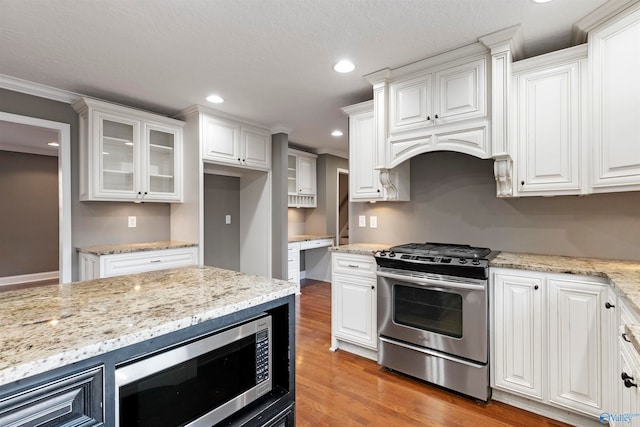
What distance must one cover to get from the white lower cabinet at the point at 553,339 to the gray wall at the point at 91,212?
3596 millimetres

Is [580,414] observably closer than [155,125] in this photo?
Yes

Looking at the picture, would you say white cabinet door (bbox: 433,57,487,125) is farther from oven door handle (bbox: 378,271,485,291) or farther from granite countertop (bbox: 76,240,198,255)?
granite countertop (bbox: 76,240,198,255)

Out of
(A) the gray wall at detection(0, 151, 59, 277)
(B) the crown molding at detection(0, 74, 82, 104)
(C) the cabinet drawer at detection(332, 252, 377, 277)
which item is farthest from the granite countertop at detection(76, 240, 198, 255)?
(A) the gray wall at detection(0, 151, 59, 277)

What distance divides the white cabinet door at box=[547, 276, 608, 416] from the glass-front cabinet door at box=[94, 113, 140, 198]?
3724 millimetres

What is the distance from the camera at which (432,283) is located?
2.23 m

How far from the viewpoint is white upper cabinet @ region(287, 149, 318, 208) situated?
16.8ft

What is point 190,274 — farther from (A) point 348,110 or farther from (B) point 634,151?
(B) point 634,151

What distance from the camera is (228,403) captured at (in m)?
1.11

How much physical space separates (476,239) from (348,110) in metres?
1.65

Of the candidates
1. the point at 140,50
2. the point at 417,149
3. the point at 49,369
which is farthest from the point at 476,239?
the point at 140,50

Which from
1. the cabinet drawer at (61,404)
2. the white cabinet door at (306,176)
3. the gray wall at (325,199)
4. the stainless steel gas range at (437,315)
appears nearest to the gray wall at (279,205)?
the white cabinet door at (306,176)

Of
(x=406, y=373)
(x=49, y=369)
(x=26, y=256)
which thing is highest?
(x=49, y=369)

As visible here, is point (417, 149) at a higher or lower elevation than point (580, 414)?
higher

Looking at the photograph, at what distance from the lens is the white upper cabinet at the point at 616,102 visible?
68.7 inches
